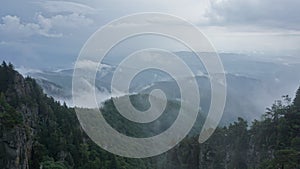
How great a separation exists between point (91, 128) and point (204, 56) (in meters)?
46.2

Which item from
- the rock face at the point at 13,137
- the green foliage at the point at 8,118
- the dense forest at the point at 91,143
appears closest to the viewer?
the rock face at the point at 13,137

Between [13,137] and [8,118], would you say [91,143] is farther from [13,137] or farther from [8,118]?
[13,137]

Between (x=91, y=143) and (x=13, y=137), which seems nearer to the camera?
(x=13, y=137)

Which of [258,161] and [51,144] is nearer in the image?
[258,161]

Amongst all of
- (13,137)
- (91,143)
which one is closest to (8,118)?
(13,137)

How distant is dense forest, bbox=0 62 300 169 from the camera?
32250 millimetres

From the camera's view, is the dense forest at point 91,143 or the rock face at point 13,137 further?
the dense forest at point 91,143

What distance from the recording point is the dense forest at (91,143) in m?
32.2

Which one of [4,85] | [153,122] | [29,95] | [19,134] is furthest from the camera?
[153,122]

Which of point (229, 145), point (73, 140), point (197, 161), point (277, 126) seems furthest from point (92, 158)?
point (277, 126)

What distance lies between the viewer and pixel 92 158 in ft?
187

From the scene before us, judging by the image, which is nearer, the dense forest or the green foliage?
the dense forest

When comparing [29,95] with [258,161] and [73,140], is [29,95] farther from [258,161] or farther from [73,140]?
[258,161]

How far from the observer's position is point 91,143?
6400 centimetres
